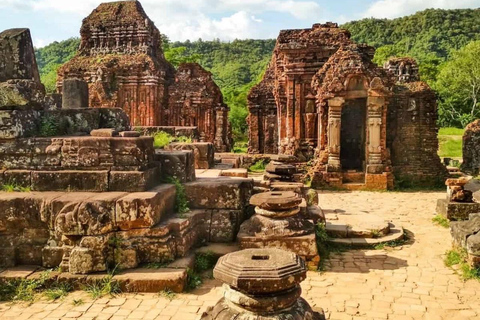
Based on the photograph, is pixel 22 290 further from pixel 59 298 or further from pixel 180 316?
pixel 180 316

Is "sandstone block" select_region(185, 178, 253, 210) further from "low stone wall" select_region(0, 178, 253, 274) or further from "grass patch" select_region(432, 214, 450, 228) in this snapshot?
"grass patch" select_region(432, 214, 450, 228)

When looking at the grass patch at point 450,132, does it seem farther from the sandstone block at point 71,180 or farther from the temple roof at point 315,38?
the sandstone block at point 71,180

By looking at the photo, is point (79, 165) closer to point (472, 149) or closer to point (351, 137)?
point (351, 137)

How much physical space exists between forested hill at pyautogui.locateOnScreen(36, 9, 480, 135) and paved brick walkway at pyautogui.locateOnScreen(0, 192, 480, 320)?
48856mm

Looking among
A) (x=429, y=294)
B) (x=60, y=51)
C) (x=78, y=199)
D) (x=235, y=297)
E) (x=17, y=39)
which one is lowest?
(x=429, y=294)

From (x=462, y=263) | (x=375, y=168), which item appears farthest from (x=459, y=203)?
(x=375, y=168)

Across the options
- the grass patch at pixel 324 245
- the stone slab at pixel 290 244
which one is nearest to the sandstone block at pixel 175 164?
the stone slab at pixel 290 244

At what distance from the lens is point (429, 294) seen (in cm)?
480

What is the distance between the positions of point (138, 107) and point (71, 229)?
15.3 metres

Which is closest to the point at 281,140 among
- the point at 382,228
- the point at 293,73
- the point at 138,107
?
the point at 293,73

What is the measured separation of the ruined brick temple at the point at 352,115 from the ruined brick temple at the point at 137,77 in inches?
193

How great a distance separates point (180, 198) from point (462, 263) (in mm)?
4018

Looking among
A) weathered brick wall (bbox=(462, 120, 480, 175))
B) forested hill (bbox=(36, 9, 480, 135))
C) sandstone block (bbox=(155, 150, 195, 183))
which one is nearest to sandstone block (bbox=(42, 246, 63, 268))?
sandstone block (bbox=(155, 150, 195, 183))

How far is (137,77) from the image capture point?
19281 mm
